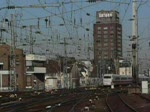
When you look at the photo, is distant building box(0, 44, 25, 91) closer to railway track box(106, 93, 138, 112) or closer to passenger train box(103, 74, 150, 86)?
passenger train box(103, 74, 150, 86)

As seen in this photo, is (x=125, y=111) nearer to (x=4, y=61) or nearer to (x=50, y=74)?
(x=4, y=61)

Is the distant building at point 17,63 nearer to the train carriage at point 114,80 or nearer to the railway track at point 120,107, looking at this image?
the train carriage at point 114,80

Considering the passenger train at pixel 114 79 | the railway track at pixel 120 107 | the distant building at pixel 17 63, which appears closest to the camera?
the railway track at pixel 120 107

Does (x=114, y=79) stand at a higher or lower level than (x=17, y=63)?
lower

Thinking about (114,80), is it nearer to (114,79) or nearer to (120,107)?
(114,79)

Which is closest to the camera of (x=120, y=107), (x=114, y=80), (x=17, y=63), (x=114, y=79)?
(x=120, y=107)

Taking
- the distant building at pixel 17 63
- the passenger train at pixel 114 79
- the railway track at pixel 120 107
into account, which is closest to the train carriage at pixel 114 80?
the passenger train at pixel 114 79

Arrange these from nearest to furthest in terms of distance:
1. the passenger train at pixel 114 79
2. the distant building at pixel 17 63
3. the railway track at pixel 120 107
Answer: the railway track at pixel 120 107 → the passenger train at pixel 114 79 → the distant building at pixel 17 63

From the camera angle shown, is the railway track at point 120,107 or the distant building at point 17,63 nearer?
the railway track at point 120,107

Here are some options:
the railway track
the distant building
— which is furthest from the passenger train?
the railway track

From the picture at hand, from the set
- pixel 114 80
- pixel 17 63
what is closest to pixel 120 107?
pixel 114 80

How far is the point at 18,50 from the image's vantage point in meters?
106

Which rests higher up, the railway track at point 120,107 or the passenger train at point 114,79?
the railway track at point 120,107

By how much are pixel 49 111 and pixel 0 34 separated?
3481cm
